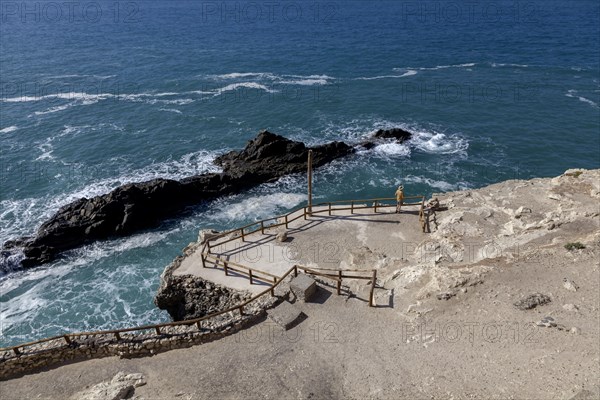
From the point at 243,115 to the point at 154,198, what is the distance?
22641 mm

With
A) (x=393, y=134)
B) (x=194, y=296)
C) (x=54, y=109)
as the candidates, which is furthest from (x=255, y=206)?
(x=54, y=109)

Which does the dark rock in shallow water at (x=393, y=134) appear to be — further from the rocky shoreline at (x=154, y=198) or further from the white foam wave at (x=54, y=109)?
the white foam wave at (x=54, y=109)

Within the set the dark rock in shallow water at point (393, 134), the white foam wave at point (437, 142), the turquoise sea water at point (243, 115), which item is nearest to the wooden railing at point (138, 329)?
the turquoise sea water at point (243, 115)

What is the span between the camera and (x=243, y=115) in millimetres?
56688

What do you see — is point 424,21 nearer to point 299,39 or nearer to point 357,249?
point 299,39

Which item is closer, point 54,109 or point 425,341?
point 425,341

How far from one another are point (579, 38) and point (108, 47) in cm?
9837

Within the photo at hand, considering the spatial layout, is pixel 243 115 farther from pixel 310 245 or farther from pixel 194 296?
pixel 194 296

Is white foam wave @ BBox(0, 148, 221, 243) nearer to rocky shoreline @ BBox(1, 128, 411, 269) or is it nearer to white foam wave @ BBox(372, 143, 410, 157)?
rocky shoreline @ BBox(1, 128, 411, 269)

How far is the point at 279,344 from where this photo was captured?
60.5 ft

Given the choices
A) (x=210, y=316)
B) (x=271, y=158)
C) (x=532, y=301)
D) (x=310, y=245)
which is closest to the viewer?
(x=532, y=301)

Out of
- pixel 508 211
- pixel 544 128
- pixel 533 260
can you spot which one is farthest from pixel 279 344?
pixel 544 128

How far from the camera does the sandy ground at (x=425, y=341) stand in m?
16.2

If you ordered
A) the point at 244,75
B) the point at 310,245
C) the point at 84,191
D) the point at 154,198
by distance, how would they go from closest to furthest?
the point at 310,245
the point at 154,198
the point at 84,191
the point at 244,75
